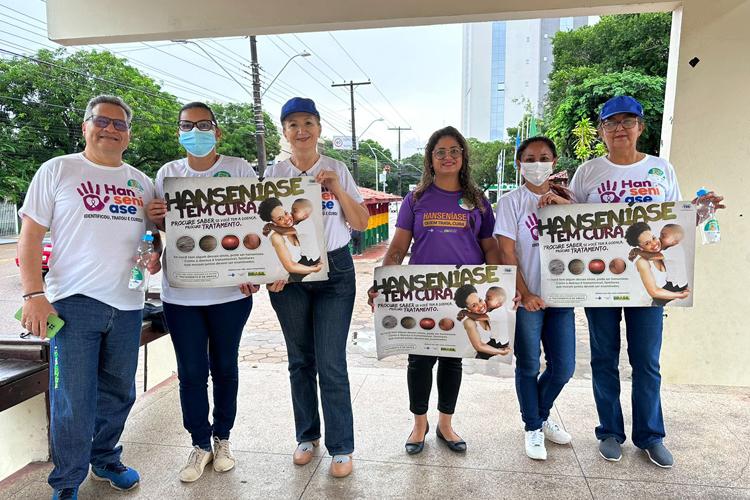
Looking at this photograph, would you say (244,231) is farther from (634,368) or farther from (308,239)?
(634,368)

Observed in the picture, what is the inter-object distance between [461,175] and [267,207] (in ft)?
3.53

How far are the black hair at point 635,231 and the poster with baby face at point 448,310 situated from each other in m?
0.62

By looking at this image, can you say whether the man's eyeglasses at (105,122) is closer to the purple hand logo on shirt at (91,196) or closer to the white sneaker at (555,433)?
the purple hand logo on shirt at (91,196)

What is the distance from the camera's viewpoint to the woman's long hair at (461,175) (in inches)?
102

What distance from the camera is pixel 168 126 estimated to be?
1791 centimetres

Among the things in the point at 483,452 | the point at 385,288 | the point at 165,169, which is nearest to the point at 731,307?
the point at 483,452

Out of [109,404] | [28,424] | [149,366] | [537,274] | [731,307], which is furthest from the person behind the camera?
[149,366]

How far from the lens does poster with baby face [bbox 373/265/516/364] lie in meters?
2.49

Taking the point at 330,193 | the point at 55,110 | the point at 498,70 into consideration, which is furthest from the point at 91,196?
the point at 498,70

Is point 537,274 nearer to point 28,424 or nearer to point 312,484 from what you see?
point 312,484

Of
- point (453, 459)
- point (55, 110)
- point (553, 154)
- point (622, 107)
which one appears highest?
point (55, 110)

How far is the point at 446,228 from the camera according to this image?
2.55 m

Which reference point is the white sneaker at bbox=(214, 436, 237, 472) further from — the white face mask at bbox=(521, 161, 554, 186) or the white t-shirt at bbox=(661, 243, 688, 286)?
the white t-shirt at bbox=(661, 243, 688, 286)

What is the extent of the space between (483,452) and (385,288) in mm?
1171
